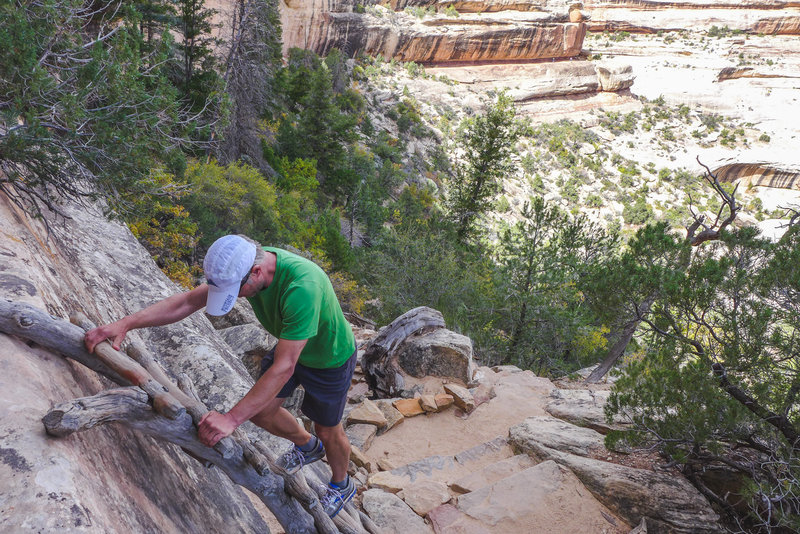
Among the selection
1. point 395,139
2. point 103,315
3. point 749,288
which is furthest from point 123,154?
point 395,139

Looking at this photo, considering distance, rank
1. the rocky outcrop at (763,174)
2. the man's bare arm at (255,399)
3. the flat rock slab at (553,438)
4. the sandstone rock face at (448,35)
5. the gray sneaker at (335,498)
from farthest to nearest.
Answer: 1. the rocky outcrop at (763,174)
2. the sandstone rock face at (448,35)
3. the flat rock slab at (553,438)
4. the gray sneaker at (335,498)
5. the man's bare arm at (255,399)

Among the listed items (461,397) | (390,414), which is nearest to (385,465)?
(390,414)

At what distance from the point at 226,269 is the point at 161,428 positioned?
30.3 inches

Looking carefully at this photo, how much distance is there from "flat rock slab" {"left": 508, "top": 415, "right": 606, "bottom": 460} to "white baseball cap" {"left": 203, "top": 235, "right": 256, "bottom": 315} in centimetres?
444

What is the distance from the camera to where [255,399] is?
6.93 feet

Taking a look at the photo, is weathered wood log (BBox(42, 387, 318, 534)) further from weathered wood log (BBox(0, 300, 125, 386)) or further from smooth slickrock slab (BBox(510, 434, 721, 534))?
smooth slickrock slab (BBox(510, 434, 721, 534))

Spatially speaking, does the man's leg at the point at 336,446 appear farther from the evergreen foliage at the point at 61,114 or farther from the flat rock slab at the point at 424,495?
the evergreen foliage at the point at 61,114

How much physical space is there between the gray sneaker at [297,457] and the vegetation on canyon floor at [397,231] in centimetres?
289

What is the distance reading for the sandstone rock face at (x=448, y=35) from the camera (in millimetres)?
45219

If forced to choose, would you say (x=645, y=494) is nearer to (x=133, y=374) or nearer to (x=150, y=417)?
(x=150, y=417)

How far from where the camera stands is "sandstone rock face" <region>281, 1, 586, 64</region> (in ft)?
148

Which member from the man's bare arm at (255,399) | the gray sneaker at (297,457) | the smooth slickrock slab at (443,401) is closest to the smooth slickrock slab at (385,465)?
the smooth slickrock slab at (443,401)

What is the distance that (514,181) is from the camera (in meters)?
43.3

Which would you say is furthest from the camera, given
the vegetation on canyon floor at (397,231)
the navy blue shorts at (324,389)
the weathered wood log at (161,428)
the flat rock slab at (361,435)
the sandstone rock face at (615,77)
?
the sandstone rock face at (615,77)
